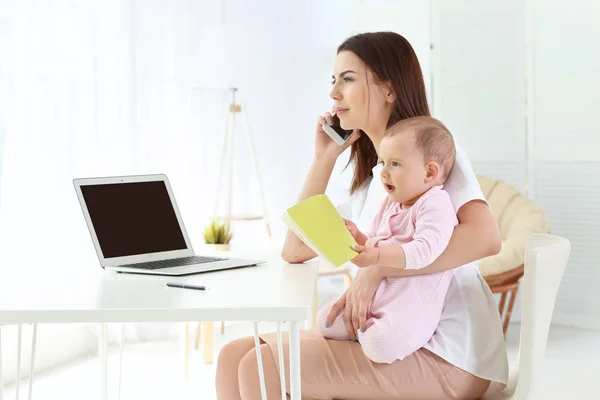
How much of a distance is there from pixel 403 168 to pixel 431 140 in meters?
0.08

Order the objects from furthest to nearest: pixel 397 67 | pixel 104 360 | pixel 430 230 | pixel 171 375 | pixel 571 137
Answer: pixel 571 137
pixel 171 375
pixel 104 360
pixel 397 67
pixel 430 230

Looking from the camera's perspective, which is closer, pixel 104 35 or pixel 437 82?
pixel 104 35

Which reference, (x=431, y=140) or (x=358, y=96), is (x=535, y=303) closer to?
(x=431, y=140)

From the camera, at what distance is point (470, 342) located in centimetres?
162

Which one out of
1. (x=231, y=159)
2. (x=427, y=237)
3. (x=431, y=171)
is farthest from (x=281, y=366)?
(x=231, y=159)

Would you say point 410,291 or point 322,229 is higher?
point 322,229

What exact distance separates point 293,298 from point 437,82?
3.63m

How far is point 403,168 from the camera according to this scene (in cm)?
164

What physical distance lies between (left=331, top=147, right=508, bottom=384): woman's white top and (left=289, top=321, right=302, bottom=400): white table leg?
0.27 metres

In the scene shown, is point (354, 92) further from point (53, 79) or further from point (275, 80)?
point (275, 80)

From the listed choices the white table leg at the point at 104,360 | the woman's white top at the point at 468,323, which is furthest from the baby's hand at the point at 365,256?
the white table leg at the point at 104,360

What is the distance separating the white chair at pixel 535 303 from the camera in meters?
1.52

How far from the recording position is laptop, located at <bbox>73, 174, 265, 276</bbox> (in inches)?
77.8

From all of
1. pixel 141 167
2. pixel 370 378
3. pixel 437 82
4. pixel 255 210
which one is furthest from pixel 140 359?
pixel 370 378
